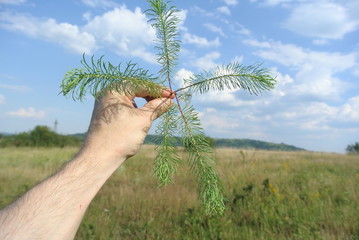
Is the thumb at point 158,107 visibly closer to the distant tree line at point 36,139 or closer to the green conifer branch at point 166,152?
the green conifer branch at point 166,152

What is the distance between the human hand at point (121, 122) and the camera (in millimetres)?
1163

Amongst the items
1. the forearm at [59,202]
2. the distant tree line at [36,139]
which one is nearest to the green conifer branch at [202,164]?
the forearm at [59,202]

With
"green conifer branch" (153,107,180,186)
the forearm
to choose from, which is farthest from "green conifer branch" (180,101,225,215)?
the forearm

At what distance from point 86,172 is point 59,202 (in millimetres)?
154

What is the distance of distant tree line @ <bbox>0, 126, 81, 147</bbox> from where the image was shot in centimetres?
2516

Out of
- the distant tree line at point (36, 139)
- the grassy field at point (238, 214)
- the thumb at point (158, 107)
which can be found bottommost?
the grassy field at point (238, 214)

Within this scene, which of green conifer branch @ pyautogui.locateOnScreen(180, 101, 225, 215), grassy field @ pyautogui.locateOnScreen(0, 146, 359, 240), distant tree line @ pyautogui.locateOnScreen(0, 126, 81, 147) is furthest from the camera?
distant tree line @ pyautogui.locateOnScreen(0, 126, 81, 147)

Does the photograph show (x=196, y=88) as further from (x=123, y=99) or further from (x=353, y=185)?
(x=353, y=185)

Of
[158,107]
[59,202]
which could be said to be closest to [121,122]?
[158,107]

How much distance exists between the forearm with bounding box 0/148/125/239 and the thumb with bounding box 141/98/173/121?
10.1 inches

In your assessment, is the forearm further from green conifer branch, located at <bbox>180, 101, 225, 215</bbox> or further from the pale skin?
green conifer branch, located at <bbox>180, 101, 225, 215</bbox>

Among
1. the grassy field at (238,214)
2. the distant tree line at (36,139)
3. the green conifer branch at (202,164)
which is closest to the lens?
the green conifer branch at (202,164)

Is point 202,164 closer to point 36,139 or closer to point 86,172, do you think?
point 86,172

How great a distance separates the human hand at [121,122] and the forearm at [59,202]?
0.04 meters
